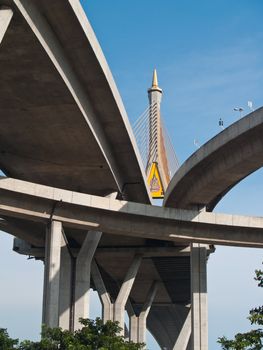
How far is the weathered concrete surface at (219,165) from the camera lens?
31.2m

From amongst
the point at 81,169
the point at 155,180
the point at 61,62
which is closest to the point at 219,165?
the point at 81,169

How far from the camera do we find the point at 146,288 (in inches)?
2985

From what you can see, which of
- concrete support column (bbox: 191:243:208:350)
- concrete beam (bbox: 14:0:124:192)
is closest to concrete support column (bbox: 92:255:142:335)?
concrete support column (bbox: 191:243:208:350)

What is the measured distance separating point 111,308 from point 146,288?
22666 mm

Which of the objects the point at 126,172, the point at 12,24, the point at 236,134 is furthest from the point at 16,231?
the point at 12,24

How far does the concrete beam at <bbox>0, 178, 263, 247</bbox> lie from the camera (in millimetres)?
34688

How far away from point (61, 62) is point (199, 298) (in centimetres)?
2058

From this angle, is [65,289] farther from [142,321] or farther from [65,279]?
[142,321]

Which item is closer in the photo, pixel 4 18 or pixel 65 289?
pixel 4 18

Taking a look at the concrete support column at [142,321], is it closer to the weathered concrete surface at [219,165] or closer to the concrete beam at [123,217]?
the weathered concrete surface at [219,165]

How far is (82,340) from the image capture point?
90.2 ft

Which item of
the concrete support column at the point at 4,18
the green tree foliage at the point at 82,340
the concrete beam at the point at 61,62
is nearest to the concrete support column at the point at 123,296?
the concrete beam at the point at 61,62

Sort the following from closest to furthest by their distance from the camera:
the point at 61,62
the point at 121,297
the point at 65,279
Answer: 1. the point at 61,62
2. the point at 65,279
3. the point at 121,297

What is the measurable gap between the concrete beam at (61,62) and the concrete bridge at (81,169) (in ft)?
0.17
